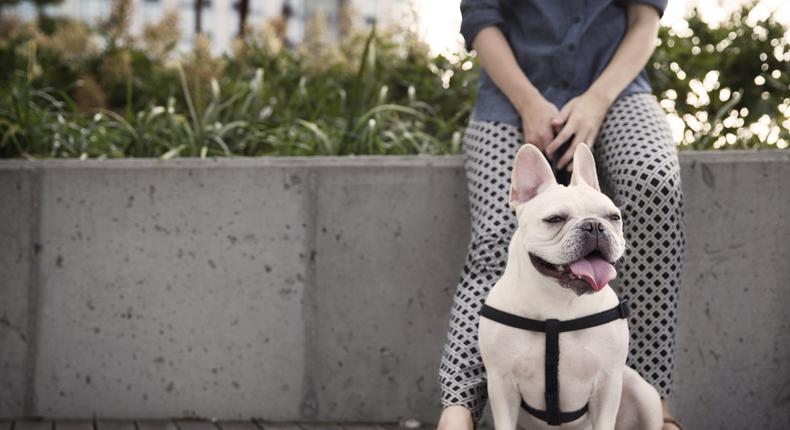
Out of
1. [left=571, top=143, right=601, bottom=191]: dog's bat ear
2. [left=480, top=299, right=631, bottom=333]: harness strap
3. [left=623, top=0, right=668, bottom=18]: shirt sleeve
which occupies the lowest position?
[left=480, top=299, right=631, bottom=333]: harness strap

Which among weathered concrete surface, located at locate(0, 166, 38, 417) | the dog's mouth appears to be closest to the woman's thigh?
the dog's mouth

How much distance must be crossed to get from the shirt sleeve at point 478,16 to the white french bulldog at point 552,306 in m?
0.79

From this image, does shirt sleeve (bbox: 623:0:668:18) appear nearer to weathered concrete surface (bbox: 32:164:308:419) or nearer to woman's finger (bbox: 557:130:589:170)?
woman's finger (bbox: 557:130:589:170)

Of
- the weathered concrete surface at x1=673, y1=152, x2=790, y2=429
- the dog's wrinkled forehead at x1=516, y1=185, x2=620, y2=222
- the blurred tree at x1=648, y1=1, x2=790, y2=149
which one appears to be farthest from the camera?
the blurred tree at x1=648, y1=1, x2=790, y2=149

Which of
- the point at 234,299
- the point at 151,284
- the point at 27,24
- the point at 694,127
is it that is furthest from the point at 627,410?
the point at 27,24

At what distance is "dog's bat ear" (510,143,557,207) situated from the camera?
2195 millimetres

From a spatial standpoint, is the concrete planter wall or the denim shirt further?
the concrete planter wall

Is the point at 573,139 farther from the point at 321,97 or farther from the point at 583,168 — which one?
the point at 321,97

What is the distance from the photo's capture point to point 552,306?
2146mm

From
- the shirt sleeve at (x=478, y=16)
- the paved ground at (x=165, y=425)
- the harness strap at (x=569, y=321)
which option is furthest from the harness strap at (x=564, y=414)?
the paved ground at (x=165, y=425)

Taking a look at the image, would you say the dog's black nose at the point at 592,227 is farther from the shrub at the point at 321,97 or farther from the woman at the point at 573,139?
the shrub at the point at 321,97

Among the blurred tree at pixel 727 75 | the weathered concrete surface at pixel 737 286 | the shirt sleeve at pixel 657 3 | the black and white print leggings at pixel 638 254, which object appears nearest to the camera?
the black and white print leggings at pixel 638 254

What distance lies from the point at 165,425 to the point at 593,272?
1993 millimetres

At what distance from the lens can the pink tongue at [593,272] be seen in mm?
1969
